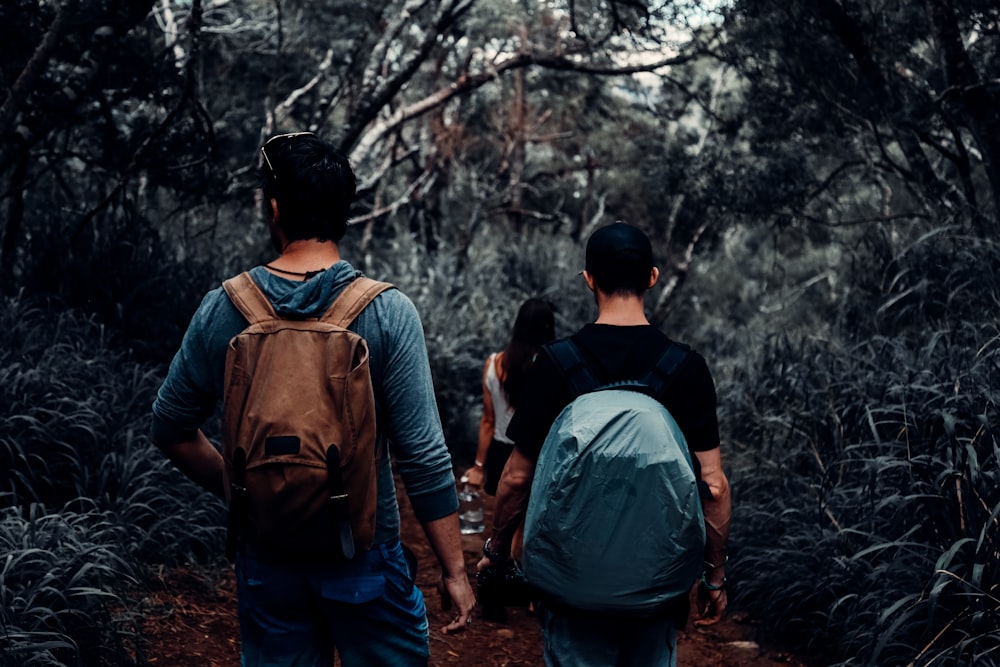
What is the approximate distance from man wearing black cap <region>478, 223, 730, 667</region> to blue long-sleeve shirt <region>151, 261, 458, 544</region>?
1.25 feet

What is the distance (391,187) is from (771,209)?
8.72 metres

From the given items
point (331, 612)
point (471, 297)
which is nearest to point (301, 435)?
point (331, 612)

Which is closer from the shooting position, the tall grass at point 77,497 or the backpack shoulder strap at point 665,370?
the backpack shoulder strap at point 665,370

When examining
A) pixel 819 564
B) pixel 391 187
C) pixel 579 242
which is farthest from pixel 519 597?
pixel 391 187

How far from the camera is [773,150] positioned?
10562mm

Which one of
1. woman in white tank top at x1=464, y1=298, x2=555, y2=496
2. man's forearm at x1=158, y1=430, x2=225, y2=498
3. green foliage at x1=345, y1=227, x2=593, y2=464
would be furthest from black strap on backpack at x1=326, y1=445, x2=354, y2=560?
green foliage at x1=345, y1=227, x2=593, y2=464

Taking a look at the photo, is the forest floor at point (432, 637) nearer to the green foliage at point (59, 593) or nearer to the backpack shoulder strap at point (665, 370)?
the green foliage at point (59, 593)

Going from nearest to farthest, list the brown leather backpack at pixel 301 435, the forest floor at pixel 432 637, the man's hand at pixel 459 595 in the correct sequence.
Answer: the brown leather backpack at pixel 301 435
the man's hand at pixel 459 595
the forest floor at pixel 432 637

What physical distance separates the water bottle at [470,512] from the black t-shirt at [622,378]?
4.37 meters

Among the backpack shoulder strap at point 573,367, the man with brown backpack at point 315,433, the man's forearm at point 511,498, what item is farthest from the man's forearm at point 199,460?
the backpack shoulder strap at point 573,367

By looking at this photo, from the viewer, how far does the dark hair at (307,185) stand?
2.18 metres

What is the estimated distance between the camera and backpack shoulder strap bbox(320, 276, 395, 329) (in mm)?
2102

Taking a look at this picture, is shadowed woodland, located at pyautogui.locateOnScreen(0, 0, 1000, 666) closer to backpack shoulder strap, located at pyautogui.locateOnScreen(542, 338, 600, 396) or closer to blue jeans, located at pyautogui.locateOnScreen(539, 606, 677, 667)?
blue jeans, located at pyautogui.locateOnScreen(539, 606, 677, 667)

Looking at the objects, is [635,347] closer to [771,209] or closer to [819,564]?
[819,564]
